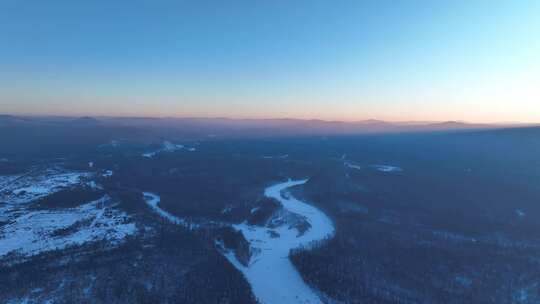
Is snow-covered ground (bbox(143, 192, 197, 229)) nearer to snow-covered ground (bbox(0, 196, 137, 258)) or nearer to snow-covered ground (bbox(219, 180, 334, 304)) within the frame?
→ snow-covered ground (bbox(0, 196, 137, 258))

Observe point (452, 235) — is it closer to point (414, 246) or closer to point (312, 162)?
point (414, 246)

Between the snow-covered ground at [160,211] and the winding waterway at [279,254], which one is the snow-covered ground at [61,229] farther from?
the winding waterway at [279,254]

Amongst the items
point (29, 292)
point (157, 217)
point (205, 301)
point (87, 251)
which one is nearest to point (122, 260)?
point (87, 251)

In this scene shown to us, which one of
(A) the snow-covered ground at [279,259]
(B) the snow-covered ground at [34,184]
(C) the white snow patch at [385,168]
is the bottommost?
(B) the snow-covered ground at [34,184]

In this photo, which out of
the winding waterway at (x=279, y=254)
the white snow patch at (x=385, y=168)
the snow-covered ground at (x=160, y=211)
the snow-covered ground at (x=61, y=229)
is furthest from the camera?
the white snow patch at (x=385, y=168)

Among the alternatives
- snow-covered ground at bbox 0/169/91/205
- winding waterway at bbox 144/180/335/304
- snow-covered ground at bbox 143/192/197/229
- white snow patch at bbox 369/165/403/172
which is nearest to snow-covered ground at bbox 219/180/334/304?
winding waterway at bbox 144/180/335/304

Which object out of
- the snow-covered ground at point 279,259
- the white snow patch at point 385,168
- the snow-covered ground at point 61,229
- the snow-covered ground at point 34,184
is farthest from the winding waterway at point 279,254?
the white snow patch at point 385,168
